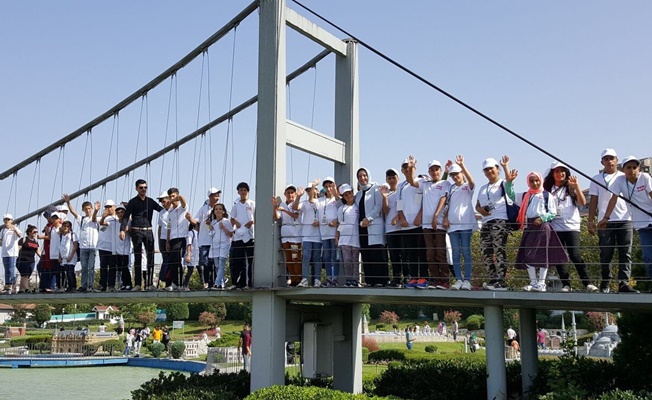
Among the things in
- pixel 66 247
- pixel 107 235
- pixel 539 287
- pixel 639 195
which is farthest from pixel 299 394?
pixel 66 247

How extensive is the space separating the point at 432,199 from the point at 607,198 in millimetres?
2413

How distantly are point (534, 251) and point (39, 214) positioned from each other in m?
13.2

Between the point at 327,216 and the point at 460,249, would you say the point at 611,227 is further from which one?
the point at 327,216

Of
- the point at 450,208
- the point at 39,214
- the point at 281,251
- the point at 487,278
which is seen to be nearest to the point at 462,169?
the point at 450,208

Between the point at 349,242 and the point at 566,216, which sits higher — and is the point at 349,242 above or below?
below

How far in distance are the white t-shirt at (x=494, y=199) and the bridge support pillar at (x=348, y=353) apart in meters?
4.71

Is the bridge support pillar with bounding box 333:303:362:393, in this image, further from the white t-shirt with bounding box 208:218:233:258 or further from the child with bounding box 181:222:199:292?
the child with bounding box 181:222:199:292

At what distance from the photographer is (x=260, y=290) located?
38.1 feet

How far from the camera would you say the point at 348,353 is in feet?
45.3

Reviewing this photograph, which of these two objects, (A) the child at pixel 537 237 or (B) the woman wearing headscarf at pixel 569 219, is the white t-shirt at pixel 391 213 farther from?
(B) the woman wearing headscarf at pixel 569 219

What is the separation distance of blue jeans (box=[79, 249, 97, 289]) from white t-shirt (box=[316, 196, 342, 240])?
17.7ft

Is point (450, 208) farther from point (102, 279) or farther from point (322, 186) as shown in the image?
point (102, 279)

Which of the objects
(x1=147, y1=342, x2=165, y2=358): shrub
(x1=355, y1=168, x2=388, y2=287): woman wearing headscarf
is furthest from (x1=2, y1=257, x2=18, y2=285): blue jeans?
(x1=147, y1=342, x2=165, y2=358): shrub

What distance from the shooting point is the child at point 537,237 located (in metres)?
9.19
